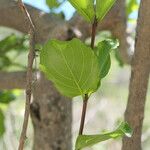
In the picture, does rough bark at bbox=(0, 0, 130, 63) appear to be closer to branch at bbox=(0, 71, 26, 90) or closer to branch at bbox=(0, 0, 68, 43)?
branch at bbox=(0, 0, 68, 43)

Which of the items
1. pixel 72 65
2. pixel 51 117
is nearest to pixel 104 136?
pixel 72 65

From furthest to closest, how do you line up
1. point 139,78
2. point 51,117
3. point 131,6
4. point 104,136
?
point 131,6 < point 51,117 < point 139,78 < point 104,136

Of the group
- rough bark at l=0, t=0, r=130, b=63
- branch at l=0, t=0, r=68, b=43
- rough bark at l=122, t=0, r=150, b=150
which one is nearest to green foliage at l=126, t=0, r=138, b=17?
rough bark at l=0, t=0, r=130, b=63

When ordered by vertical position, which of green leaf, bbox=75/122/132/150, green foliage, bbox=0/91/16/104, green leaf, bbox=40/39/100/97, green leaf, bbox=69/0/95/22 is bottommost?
green foliage, bbox=0/91/16/104

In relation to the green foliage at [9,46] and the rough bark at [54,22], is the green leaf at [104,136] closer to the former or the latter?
Result: the rough bark at [54,22]

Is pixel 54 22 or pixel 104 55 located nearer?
pixel 104 55

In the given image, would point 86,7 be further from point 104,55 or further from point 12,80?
point 12,80

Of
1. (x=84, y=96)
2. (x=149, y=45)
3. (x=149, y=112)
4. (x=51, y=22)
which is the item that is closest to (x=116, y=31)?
(x=51, y=22)
